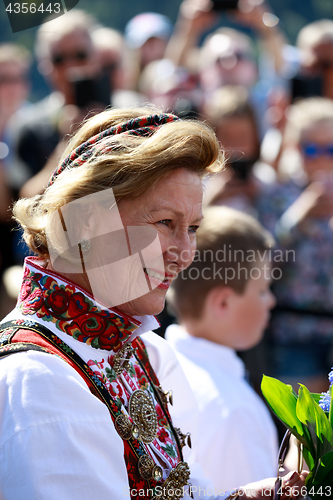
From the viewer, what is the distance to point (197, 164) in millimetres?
1708

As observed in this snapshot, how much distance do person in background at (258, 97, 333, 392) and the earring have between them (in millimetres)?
2370

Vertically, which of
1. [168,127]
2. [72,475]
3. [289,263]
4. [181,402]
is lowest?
[289,263]

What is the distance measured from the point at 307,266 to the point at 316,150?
2.75 ft

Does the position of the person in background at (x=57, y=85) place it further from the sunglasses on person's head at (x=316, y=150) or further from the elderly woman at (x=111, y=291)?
the elderly woman at (x=111, y=291)

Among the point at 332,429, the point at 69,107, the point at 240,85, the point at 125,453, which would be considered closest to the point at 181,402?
the point at 125,453

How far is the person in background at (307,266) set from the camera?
12.2 feet

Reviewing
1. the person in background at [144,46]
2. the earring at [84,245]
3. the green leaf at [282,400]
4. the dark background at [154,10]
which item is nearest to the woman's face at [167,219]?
the earring at [84,245]

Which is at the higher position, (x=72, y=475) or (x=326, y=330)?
(x=72, y=475)

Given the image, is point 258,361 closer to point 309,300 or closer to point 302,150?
point 309,300

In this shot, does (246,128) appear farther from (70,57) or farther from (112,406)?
(112,406)

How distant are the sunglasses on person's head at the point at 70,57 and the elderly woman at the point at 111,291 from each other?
288cm

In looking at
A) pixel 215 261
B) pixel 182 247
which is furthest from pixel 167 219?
pixel 215 261

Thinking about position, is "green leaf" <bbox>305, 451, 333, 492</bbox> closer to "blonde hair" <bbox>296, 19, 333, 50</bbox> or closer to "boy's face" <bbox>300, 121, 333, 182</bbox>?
"boy's face" <bbox>300, 121, 333, 182</bbox>

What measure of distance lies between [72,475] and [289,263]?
2.80 meters
